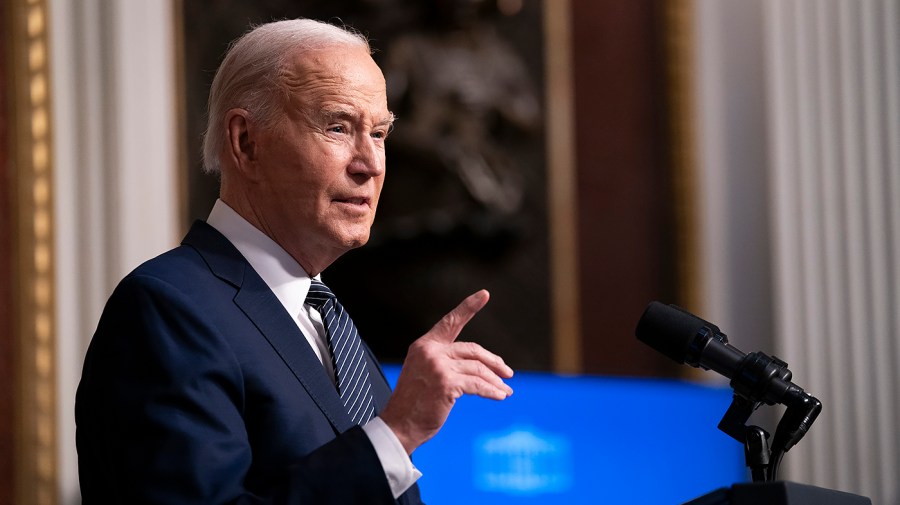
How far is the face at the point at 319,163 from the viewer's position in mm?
2102

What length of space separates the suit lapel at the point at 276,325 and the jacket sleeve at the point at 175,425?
130 millimetres

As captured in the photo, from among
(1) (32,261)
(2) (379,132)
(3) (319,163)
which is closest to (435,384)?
(3) (319,163)

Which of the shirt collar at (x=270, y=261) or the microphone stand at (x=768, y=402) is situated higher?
the shirt collar at (x=270, y=261)

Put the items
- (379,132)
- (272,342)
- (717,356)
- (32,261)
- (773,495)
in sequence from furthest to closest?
1. (32,261)
2. (379,132)
3. (272,342)
4. (717,356)
5. (773,495)

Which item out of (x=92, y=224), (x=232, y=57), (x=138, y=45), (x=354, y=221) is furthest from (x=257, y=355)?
(x=138, y=45)

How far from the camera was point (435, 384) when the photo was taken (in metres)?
1.73

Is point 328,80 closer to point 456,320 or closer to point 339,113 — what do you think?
point 339,113

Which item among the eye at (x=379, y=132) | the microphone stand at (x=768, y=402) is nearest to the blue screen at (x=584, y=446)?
the eye at (x=379, y=132)

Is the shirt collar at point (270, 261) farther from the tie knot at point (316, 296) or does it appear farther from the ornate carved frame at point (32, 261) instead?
the ornate carved frame at point (32, 261)

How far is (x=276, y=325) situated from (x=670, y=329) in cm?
71

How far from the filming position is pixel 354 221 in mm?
2127

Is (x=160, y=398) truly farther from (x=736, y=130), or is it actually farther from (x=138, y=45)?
(x=736, y=130)

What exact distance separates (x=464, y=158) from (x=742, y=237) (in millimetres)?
1170

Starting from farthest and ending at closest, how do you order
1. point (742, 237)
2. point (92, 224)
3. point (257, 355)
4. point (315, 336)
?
point (742, 237)
point (92, 224)
point (315, 336)
point (257, 355)
